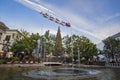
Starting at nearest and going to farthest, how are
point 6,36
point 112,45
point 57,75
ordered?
point 57,75 → point 112,45 → point 6,36

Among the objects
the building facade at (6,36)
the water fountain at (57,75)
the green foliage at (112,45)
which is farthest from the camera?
the building facade at (6,36)

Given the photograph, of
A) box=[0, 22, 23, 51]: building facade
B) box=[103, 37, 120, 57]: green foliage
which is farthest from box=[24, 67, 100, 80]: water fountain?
box=[0, 22, 23, 51]: building facade

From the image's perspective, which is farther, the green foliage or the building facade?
the building facade

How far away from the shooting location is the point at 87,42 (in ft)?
171

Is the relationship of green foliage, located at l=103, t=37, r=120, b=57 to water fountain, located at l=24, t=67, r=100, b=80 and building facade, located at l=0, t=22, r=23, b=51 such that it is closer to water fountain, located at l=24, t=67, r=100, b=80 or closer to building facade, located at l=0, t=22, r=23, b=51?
water fountain, located at l=24, t=67, r=100, b=80

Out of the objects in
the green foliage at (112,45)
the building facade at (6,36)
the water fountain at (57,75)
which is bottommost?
the water fountain at (57,75)

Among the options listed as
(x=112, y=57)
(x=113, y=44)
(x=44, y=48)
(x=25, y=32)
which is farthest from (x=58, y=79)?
(x=25, y=32)

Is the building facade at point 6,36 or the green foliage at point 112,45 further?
the building facade at point 6,36

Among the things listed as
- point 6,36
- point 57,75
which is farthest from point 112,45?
point 6,36

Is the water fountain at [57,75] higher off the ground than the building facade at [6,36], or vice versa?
the building facade at [6,36]

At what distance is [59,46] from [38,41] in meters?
21.1

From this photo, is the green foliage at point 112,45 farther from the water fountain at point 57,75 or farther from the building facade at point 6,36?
the building facade at point 6,36

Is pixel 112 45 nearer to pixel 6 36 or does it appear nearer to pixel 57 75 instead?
pixel 57 75

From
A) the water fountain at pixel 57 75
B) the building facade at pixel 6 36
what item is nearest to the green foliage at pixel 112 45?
the water fountain at pixel 57 75
